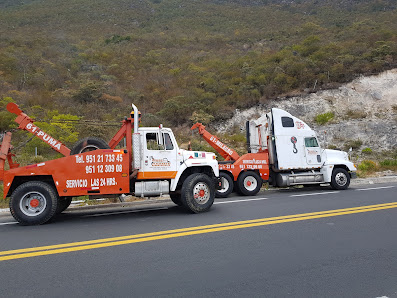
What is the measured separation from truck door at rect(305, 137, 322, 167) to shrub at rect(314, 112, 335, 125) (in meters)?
15.5

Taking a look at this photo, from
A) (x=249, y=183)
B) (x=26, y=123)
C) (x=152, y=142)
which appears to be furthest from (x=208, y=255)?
(x=249, y=183)

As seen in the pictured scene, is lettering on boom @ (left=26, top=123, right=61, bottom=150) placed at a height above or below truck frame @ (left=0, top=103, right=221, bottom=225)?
above

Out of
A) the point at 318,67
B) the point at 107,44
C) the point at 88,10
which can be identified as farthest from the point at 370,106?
the point at 88,10

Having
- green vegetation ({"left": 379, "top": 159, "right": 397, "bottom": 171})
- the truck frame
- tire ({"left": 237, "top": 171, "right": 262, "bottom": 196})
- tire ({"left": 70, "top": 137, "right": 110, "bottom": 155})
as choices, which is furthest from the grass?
tire ({"left": 70, "top": 137, "right": 110, "bottom": 155})

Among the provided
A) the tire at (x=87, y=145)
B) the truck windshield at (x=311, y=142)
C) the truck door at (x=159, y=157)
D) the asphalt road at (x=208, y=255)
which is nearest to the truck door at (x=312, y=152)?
the truck windshield at (x=311, y=142)

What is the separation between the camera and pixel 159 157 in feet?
30.8

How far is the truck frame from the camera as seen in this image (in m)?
8.36

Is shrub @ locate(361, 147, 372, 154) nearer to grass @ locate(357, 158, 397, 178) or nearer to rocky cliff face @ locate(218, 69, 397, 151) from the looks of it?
rocky cliff face @ locate(218, 69, 397, 151)

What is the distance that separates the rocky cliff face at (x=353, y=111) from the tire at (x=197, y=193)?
64.5 ft

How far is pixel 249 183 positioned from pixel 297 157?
2.48 m

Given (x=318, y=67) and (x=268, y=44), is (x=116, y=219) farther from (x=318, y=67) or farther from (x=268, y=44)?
(x=268, y=44)

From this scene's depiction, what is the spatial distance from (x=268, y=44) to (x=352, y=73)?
18773 millimetres

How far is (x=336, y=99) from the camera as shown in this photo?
103ft

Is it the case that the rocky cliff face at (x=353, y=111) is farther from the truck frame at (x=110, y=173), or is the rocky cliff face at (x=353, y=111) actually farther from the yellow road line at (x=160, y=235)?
the yellow road line at (x=160, y=235)
